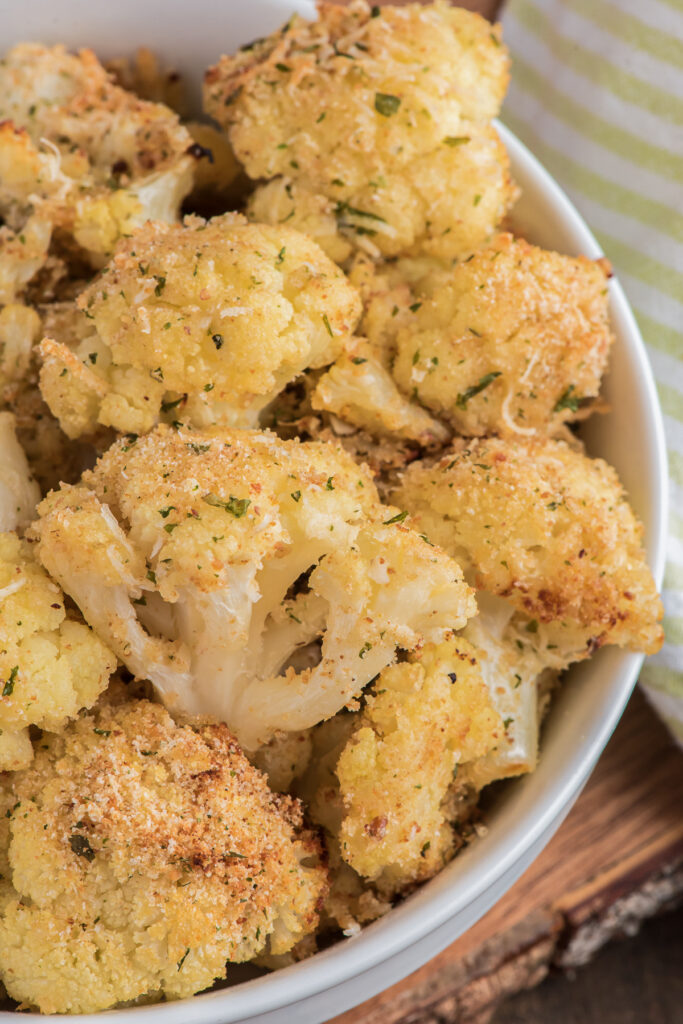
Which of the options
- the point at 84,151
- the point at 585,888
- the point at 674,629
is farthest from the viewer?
the point at 585,888

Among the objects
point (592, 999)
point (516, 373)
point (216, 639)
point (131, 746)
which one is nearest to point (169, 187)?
point (516, 373)

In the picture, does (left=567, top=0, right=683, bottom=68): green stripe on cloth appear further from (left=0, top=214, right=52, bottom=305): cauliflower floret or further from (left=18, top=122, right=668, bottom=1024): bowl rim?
(left=0, top=214, right=52, bottom=305): cauliflower floret

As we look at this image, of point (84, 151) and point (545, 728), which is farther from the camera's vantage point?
point (84, 151)

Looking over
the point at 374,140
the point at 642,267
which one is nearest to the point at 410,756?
the point at 374,140

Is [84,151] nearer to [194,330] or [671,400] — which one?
→ [194,330]

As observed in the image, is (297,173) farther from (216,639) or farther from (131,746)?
(131,746)

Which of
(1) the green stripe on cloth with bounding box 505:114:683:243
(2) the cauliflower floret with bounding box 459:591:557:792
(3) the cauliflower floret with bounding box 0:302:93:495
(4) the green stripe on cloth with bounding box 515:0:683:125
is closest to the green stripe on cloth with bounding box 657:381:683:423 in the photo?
(1) the green stripe on cloth with bounding box 505:114:683:243
